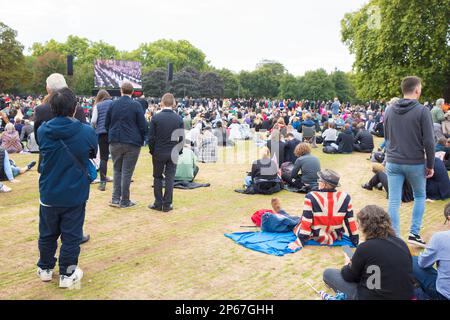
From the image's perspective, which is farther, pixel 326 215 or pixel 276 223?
pixel 276 223

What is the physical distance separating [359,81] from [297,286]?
1123 inches

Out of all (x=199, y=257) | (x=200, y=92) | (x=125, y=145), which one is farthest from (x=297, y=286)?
(x=200, y=92)

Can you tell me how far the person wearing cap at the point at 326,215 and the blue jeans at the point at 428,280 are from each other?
1457 millimetres

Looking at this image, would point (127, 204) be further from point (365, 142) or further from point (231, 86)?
point (231, 86)

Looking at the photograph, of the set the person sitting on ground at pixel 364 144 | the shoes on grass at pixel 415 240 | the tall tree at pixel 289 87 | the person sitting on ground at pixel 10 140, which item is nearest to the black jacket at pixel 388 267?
the shoes on grass at pixel 415 240

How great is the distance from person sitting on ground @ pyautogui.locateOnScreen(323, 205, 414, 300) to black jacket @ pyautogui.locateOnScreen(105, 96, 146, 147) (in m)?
4.45

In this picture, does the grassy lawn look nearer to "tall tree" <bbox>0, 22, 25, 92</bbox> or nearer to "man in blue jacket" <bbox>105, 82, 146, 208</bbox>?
"man in blue jacket" <bbox>105, 82, 146, 208</bbox>

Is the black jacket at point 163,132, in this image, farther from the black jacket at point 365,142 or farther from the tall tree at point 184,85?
the tall tree at point 184,85

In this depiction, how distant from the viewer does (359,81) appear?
30766 mm

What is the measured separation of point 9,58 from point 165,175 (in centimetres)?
5744

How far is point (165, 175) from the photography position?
288 inches

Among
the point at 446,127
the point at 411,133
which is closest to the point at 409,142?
the point at 411,133

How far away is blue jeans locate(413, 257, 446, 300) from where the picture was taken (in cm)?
389
